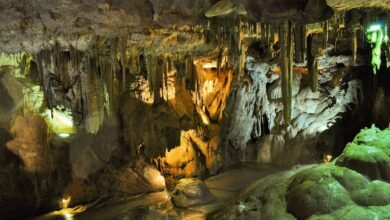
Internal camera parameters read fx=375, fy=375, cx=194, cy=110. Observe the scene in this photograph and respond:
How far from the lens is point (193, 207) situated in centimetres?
840

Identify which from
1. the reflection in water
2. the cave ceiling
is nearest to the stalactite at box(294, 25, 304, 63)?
the cave ceiling

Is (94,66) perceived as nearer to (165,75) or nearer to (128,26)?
(165,75)

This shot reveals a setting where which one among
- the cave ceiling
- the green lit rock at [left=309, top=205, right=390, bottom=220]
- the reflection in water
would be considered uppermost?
the cave ceiling

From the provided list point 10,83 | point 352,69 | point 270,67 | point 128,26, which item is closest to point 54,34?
point 128,26

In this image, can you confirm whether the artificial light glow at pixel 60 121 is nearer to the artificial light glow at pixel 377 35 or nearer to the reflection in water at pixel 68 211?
the reflection in water at pixel 68 211

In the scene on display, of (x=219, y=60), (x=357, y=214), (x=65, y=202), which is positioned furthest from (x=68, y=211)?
(x=357, y=214)

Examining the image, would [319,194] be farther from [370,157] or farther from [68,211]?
[68,211]

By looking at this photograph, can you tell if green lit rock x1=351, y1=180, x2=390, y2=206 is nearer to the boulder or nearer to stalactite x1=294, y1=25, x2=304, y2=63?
stalactite x1=294, y1=25, x2=304, y2=63

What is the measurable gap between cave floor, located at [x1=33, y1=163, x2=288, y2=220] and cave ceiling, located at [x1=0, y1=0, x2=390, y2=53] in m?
3.64

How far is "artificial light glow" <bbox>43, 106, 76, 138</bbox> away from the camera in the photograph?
9.49 meters

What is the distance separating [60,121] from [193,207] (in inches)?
165

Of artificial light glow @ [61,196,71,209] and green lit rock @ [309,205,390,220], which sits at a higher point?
green lit rock @ [309,205,390,220]

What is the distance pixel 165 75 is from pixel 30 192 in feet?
15.1

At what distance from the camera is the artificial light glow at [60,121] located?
31.1 ft
